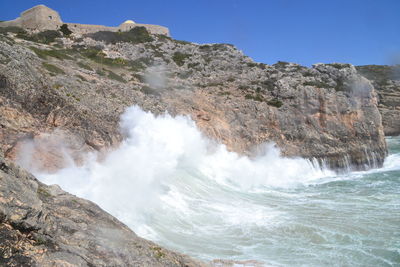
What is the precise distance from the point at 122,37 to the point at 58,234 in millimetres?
44384

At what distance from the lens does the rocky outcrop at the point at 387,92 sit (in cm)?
6375

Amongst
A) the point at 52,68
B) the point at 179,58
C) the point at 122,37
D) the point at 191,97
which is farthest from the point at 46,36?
the point at 191,97

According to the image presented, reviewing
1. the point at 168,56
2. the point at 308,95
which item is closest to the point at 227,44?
the point at 168,56

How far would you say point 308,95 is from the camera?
31281 mm

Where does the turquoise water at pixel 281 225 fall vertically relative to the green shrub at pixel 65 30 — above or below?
below

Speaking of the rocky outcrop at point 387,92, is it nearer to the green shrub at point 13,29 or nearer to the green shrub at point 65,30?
the green shrub at point 65,30

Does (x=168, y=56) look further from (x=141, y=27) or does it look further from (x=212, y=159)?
(x=212, y=159)

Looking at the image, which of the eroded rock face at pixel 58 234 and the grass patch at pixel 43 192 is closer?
the eroded rock face at pixel 58 234

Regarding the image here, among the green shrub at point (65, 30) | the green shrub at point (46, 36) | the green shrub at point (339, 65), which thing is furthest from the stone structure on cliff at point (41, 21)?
the green shrub at point (339, 65)

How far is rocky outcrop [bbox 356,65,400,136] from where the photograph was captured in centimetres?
6375

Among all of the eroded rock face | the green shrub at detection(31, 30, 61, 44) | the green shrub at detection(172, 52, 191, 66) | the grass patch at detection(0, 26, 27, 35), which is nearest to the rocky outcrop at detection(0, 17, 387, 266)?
the eroded rock face

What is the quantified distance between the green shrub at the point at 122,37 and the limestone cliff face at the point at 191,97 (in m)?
0.43

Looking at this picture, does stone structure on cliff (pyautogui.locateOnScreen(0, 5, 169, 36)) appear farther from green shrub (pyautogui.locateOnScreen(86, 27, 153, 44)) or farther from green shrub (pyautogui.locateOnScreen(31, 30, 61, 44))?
green shrub (pyautogui.locateOnScreen(31, 30, 61, 44))

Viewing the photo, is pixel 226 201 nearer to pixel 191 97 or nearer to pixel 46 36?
pixel 191 97
